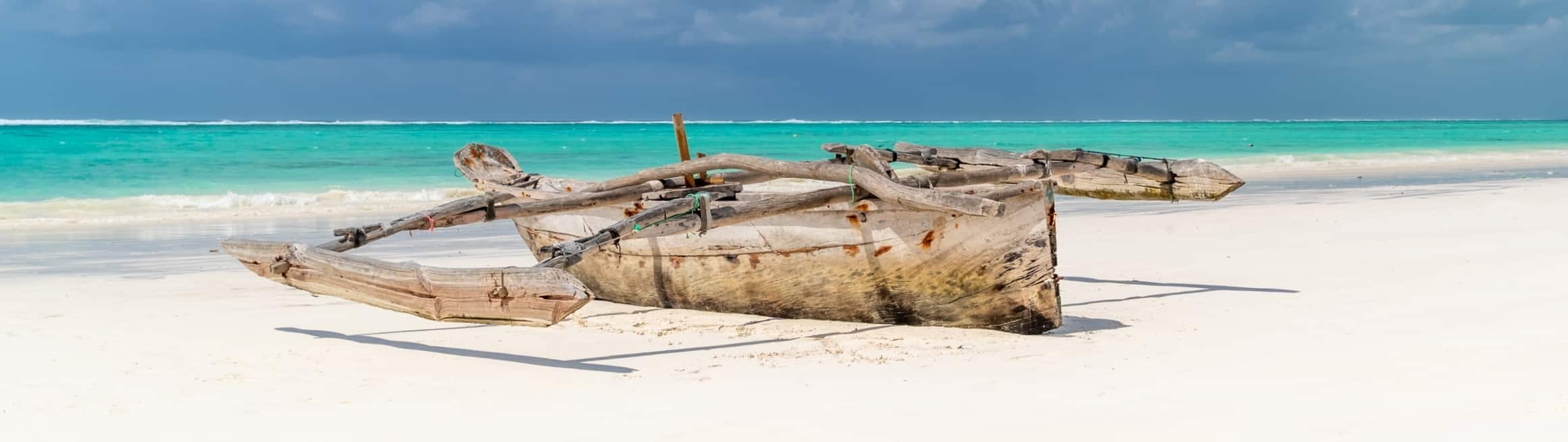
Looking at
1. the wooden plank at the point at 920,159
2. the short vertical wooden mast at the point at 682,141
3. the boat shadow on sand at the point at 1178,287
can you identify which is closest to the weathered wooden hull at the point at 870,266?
the short vertical wooden mast at the point at 682,141

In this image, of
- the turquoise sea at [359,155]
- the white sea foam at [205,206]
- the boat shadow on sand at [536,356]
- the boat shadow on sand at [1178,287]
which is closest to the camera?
the boat shadow on sand at [536,356]

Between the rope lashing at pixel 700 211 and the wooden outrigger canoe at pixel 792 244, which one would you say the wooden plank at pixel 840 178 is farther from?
the rope lashing at pixel 700 211

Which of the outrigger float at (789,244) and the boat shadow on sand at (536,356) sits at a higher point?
the outrigger float at (789,244)

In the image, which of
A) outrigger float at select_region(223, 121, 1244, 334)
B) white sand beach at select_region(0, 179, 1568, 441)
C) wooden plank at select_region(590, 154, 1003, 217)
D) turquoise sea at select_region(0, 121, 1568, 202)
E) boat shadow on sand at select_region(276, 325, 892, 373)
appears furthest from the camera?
turquoise sea at select_region(0, 121, 1568, 202)

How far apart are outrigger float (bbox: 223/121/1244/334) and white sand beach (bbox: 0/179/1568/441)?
14 cm

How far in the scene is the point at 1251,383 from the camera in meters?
3.83

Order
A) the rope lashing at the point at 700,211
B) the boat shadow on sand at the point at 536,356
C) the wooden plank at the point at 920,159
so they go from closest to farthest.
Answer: the boat shadow on sand at the point at 536,356, the rope lashing at the point at 700,211, the wooden plank at the point at 920,159

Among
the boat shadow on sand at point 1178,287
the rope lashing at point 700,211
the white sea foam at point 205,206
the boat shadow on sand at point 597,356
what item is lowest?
the boat shadow on sand at point 1178,287

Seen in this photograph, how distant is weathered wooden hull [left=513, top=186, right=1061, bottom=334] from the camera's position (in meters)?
4.66

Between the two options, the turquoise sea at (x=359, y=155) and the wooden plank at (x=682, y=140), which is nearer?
the wooden plank at (x=682, y=140)

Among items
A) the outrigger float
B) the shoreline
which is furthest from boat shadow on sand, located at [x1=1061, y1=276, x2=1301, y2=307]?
the shoreline

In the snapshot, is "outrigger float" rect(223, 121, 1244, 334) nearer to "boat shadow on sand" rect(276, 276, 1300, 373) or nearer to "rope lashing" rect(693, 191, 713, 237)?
"rope lashing" rect(693, 191, 713, 237)

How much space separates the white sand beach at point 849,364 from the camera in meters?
3.41

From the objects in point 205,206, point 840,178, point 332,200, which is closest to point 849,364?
point 840,178
